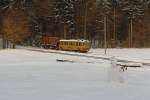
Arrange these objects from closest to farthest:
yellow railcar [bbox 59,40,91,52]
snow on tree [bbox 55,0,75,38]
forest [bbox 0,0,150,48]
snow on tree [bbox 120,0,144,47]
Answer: yellow railcar [bbox 59,40,91,52] < snow on tree [bbox 55,0,75,38] < forest [bbox 0,0,150,48] < snow on tree [bbox 120,0,144,47]

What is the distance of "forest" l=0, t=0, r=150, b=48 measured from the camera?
82688 mm

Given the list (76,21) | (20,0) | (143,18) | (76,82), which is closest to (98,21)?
(76,21)

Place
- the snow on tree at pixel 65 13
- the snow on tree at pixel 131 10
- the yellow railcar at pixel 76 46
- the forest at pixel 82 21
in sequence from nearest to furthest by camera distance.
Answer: the yellow railcar at pixel 76 46 → the snow on tree at pixel 65 13 → the forest at pixel 82 21 → the snow on tree at pixel 131 10

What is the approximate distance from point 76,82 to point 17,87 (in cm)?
331

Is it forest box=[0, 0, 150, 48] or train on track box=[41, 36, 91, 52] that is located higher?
forest box=[0, 0, 150, 48]

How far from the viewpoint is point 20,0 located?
84562 millimetres

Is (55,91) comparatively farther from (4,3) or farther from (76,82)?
(4,3)

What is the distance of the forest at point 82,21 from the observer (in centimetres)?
8269

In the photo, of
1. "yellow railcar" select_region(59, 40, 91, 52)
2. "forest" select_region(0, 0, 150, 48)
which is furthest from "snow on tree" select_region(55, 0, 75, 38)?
"yellow railcar" select_region(59, 40, 91, 52)

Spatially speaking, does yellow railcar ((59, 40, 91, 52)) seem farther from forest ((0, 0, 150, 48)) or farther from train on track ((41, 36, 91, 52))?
forest ((0, 0, 150, 48))

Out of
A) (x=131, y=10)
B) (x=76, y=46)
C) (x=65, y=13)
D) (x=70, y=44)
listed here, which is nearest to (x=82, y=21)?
(x=65, y=13)

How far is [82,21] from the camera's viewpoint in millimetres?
86750

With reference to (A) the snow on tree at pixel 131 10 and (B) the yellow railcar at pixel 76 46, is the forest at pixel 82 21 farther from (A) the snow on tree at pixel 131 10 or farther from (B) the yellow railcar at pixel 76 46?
(B) the yellow railcar at pixel 76 46

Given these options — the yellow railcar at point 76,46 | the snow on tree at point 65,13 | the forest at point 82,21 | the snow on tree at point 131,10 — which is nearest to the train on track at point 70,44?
the yellow railcar at point 76,46
